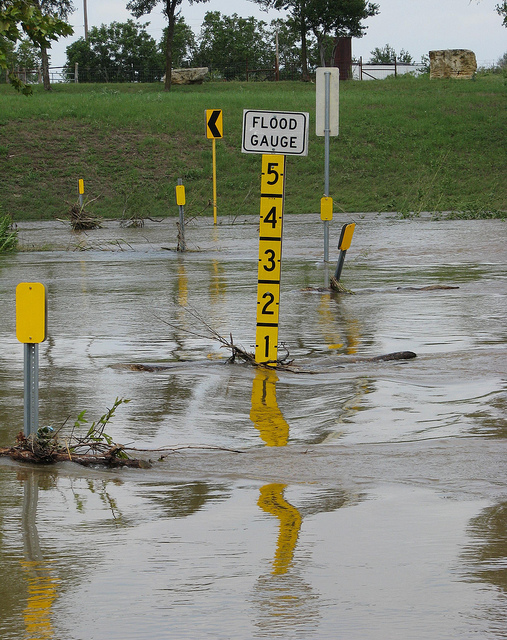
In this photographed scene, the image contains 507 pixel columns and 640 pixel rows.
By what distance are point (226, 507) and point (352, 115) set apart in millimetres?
41994

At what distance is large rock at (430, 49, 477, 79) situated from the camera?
60250mm

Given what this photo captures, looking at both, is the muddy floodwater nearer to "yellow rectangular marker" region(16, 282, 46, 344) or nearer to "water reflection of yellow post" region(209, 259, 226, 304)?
"yellow rectangular marker" region(16, 282, 46, 344)

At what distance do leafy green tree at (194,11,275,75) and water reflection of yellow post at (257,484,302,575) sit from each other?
3217 inches

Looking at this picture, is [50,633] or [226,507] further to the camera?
[226,507]

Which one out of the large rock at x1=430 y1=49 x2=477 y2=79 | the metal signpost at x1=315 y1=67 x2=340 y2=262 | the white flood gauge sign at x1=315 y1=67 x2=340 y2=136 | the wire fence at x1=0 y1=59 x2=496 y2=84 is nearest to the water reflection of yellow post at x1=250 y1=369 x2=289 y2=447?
the metal signpost at x1=315 y1=67 x2=340 y2=262

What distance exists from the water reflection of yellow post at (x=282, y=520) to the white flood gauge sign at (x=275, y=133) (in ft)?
13.4

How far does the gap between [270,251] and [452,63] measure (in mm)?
55349

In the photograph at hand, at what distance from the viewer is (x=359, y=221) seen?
29297 millimetres

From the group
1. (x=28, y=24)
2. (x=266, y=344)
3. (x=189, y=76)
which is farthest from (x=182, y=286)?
(x=189, y=76)

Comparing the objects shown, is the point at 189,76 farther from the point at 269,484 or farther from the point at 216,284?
the point at 269,484

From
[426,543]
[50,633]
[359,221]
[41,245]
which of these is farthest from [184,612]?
[359,221]

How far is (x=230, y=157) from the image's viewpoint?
40.3 m

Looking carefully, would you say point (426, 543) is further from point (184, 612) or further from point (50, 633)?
point (50, 633)

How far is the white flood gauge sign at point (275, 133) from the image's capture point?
324 inches
